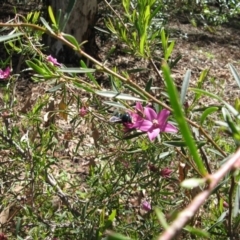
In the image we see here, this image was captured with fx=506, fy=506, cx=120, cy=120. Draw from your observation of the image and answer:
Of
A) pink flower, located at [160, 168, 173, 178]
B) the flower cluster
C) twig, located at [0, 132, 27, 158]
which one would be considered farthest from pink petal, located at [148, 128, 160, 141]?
twig, located at [0, 132, 27, 158]

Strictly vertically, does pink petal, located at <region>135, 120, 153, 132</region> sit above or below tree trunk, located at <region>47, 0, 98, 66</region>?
above

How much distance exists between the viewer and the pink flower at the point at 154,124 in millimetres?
955

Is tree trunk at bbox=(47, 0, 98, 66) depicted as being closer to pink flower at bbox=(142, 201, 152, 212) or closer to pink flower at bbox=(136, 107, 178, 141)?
pink flower at bbox=(142, 201, 152, 212)

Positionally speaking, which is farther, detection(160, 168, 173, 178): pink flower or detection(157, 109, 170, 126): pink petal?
detection(160, 168, 173, 178): pink flower

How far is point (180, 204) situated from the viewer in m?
1.39

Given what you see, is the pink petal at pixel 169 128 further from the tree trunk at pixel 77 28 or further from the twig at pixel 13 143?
the tree trunk at pixel 77 28

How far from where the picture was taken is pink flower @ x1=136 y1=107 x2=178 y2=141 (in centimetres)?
95

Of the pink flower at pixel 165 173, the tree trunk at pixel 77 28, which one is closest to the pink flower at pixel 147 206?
the pink flower at pixel 165 173

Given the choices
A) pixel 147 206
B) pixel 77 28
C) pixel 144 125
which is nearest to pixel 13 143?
pixel 147 206

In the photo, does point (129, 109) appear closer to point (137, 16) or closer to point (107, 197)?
point (137, 16)

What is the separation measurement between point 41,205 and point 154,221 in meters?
0.38

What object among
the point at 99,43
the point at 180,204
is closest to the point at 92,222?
the point at 180,204

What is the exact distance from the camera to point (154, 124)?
973 millimetres

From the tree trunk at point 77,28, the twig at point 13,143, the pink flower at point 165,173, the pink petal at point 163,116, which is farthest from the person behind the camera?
the tree trunk at point 77,28
